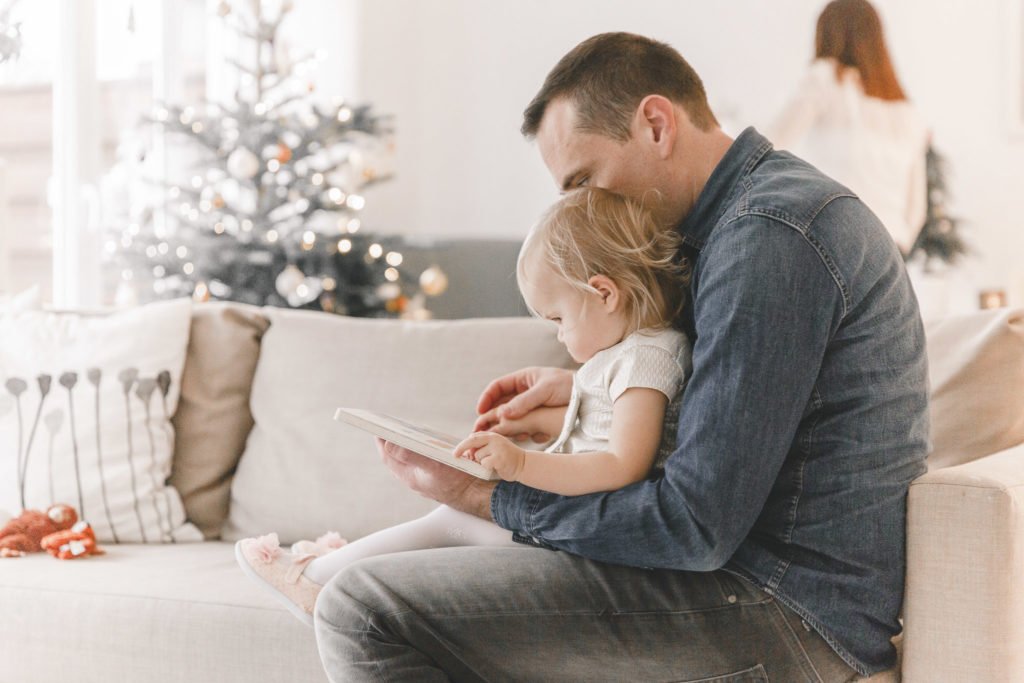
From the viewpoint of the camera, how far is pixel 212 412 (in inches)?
86.5

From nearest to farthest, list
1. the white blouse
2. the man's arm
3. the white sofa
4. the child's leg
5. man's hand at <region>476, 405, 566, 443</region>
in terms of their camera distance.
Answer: the man's arm < the white sofa < the child's leg < man's hand at <region>476, 405, 566, 443</region> < the white blouse

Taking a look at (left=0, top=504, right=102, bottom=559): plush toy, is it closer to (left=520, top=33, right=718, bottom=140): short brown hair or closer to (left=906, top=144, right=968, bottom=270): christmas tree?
(left=520, top=33, right=718, bottom=140): short brown hair

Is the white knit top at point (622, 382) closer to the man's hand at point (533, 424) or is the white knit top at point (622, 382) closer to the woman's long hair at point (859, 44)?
the man's hand at point (533, 424)

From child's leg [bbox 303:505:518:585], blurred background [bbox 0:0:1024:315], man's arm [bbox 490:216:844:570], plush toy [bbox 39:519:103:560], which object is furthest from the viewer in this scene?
blurred background [bbox 0:0:1024:315]

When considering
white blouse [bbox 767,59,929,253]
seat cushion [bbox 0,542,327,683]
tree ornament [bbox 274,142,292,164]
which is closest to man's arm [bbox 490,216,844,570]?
seat cushion [bbox 0,542,327,683]

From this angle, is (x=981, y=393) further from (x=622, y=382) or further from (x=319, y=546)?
(x=319, y=546)

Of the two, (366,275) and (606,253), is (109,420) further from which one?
(366,275)

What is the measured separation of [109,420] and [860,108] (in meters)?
3.01

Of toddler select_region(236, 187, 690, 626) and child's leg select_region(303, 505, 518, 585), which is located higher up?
toddler select_region(236, 187, 690, 626)

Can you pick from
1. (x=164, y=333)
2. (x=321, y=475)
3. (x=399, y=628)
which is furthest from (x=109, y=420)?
(x=399, y=628)

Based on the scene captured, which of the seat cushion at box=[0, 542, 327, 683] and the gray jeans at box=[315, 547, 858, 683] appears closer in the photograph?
the gray jeans at box=[315, 547, 858, 683]

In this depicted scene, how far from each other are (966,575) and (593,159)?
2.30 ft

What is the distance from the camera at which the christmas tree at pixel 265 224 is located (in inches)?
142

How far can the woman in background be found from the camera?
3877 millimetres
